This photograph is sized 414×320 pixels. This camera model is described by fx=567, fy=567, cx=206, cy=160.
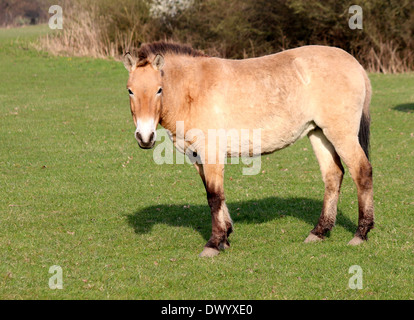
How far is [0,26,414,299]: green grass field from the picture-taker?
6344 mm

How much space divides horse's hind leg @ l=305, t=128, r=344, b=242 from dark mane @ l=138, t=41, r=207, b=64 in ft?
6.60

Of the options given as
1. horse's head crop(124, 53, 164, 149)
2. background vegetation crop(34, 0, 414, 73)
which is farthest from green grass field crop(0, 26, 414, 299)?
background vegetation crop(34, 0, 414, 73)

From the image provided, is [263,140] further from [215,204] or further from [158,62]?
[158,62]

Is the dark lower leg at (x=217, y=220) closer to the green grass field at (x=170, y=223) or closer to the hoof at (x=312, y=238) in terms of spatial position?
the green grass field at (x=170, y=223)

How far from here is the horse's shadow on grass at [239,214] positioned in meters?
8.70

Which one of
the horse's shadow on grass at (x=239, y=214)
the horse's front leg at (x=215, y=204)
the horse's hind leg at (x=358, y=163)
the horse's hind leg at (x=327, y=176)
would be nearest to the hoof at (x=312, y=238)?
the horse's hind leg at (x=327, y=176)

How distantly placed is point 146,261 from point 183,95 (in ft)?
7.02

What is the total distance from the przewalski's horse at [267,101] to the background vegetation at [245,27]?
20853mm

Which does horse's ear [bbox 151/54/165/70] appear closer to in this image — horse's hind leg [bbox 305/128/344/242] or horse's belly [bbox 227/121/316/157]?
horse's belly [bbox 227/121/316/157]

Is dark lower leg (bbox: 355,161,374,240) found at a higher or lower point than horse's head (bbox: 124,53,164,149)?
lower

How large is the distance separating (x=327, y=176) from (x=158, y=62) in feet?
9.60

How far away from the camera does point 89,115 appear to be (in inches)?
736

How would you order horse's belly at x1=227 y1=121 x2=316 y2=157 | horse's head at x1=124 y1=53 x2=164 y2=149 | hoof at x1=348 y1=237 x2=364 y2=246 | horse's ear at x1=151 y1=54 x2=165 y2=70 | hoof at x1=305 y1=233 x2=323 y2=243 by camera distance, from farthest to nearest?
1. hoof at x1=305 y1=233 x2=323 y2=243
2. hoof at x1=348 y1=237 x2=364 y2=246
3. horse's belly at x1=227 y1=121 x2=316 y2=157
4. horse's ear at x1=151 y1=54 x2=165 y2=70
5. horse's head at x1=124 y1=53 x2=164 y2=149

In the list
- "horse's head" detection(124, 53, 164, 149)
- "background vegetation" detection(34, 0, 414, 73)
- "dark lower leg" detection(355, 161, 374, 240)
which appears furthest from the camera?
"background vegetation" detection(34, 0, 414, 73)
